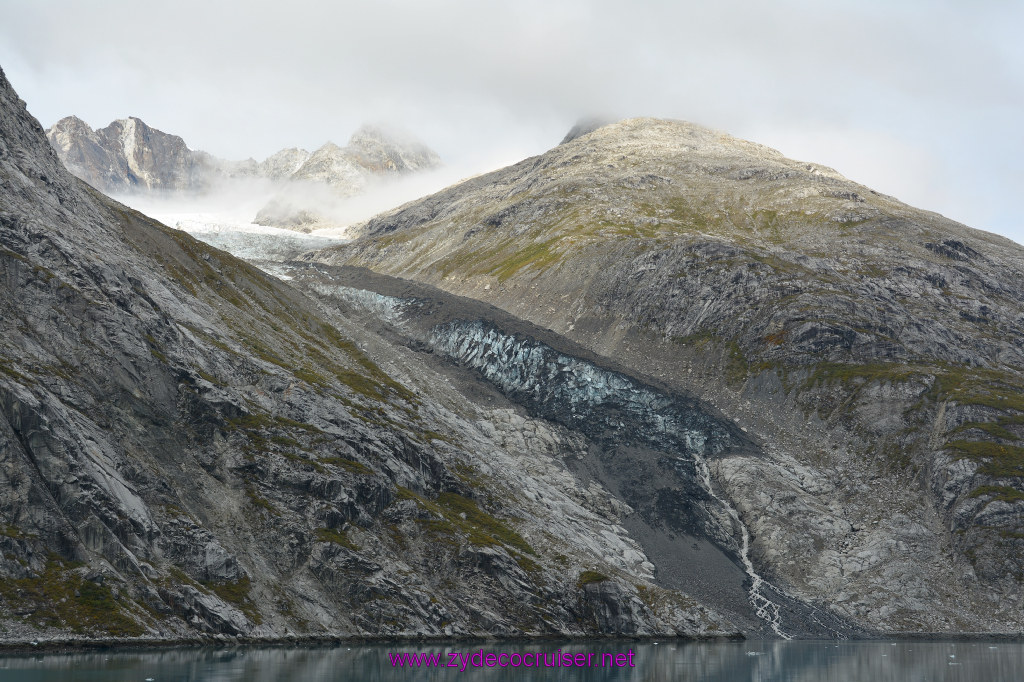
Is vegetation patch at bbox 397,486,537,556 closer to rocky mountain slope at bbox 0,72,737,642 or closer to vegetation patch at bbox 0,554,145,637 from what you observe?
rocky mountain slope at bbox 0,72,737,642

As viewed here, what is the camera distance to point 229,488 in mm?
102062

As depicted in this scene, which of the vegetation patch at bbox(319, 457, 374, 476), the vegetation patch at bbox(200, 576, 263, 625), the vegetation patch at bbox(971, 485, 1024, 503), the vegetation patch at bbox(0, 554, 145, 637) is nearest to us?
the vegetation patch at bbox(0, 554, 145, 637)

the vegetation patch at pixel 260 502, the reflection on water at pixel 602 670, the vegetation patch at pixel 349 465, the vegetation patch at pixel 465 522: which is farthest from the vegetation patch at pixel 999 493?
the vegetation patch at pixel 260 502

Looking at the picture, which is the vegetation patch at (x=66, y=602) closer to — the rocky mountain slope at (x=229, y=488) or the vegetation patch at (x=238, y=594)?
the rocky mountain slope at (x=229, y=488)

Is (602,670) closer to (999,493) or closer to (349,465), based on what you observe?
(349,465)

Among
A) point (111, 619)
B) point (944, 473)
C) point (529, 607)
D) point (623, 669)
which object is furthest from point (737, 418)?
point (111, 619)

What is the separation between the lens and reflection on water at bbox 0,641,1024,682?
212ft

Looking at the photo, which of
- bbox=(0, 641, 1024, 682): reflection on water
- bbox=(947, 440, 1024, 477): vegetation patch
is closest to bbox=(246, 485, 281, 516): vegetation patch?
bbox=(0, 641, 1024, 682): reflection on water

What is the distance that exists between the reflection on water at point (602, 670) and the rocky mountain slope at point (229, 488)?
586 cm

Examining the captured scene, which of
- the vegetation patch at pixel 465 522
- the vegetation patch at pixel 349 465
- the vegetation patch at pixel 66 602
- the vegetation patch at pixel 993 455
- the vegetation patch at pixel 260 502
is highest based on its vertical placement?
the vegetation patch at pixel 993 455

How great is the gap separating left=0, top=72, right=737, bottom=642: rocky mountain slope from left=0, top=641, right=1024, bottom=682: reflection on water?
5861 millimetres

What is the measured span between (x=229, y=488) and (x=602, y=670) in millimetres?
49304

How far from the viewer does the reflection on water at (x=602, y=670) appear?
64688 mm

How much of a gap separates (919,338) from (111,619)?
174444 mm
